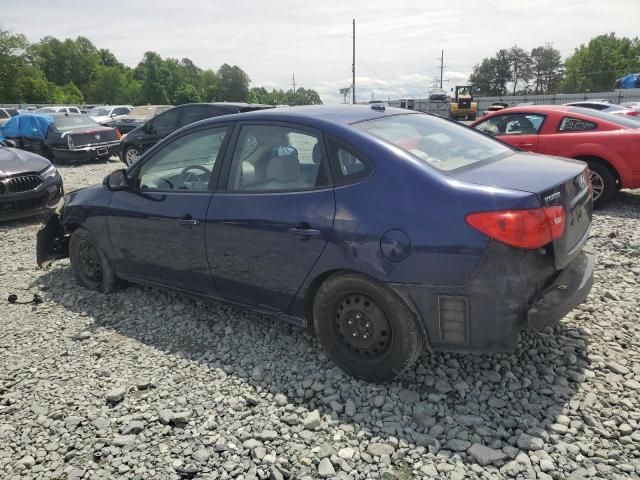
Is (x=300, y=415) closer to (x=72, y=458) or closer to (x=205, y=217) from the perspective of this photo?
(x=72, y=458)

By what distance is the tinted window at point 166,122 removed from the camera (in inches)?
469

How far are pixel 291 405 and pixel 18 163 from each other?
6.49 meters

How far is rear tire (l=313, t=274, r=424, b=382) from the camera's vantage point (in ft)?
9.31

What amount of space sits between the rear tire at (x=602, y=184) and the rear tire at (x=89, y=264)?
6332 millimetres

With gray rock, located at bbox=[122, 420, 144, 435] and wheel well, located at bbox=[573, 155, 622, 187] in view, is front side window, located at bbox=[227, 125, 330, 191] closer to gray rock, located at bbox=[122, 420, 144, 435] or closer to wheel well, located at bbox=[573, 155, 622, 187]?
gray rock, located at bbox=[122, 420, 144, 435]

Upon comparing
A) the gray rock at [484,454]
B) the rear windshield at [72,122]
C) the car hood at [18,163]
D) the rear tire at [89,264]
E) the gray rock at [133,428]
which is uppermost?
the rear windshield at [72,122]

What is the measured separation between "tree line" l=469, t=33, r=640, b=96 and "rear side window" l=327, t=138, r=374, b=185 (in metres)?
88.9

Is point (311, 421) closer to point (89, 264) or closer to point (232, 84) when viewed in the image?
point (89, 264)

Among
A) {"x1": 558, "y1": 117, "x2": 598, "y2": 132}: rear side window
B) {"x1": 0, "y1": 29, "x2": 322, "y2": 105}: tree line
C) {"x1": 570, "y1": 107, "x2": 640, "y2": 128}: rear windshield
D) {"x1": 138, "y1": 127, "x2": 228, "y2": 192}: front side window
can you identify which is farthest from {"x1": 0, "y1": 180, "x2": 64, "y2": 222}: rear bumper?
{"x1": 0, "y1": 29, "x2": 322, "y2": 105}: tree line

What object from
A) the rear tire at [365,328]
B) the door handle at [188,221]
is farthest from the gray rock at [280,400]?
the door handle at [188,221]

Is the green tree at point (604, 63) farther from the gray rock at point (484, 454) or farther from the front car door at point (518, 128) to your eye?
the gray rock at point (484, 454)

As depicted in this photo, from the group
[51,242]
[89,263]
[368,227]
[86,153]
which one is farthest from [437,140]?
[86,153]

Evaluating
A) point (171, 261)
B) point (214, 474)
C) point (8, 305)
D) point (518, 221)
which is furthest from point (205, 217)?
point (8, 305)

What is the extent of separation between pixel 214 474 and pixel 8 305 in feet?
10.7
